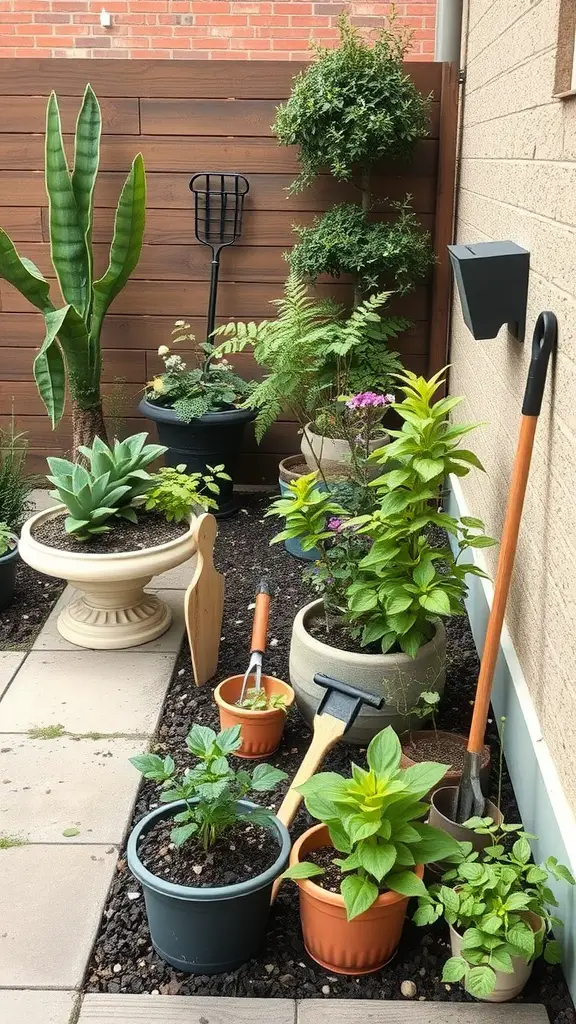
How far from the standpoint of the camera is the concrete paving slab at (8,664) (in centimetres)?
318

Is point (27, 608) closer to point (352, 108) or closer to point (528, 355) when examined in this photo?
point (528, 355)

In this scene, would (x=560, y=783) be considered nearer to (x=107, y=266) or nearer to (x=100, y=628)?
(x=100, y=628)

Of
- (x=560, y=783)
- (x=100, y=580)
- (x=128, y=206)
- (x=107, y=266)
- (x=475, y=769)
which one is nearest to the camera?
(x=560, y=783)

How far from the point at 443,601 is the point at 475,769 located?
44cm

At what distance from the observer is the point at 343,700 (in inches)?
95.7

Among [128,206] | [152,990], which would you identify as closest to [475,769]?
[152,990]

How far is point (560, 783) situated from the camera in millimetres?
2113

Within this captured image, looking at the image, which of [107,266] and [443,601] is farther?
[107,266]

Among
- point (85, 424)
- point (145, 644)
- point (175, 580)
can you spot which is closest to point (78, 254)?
point (85, 424)

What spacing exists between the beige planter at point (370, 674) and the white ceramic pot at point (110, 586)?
63 centimetres

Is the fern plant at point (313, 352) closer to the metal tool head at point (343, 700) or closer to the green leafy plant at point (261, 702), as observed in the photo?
the green leafy plant at point (261, 702)

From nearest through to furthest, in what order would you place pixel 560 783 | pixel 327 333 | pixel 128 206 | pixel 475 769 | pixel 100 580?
pixel 560 783
pixel 475 769
pixel 100 580
pixel 327 333
pixel 128 206

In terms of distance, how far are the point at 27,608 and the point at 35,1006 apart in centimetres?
198

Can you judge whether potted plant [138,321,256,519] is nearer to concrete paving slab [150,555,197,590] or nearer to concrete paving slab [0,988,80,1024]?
concrete paving slab [150,555,197,590]
